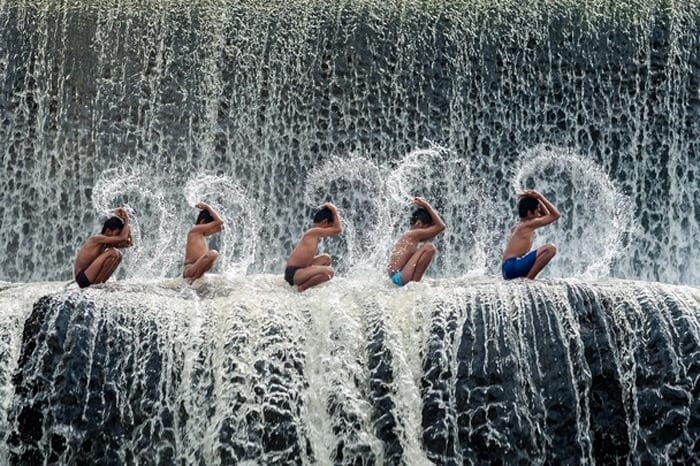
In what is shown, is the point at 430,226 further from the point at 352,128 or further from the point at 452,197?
the point at 352,128

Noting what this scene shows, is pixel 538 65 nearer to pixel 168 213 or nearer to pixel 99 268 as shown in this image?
pixel 168 213

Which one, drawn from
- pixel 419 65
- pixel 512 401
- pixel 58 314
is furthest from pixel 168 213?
pixel 512 401

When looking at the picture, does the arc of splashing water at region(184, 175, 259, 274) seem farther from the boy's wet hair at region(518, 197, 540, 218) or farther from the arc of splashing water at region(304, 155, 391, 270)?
the boy's wet hair at region(518, 197, 540, 218)

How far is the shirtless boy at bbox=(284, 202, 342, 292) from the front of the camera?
9.23 metres

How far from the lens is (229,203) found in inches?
533

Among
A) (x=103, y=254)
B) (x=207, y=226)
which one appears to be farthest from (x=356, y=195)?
(x=103, y=254)

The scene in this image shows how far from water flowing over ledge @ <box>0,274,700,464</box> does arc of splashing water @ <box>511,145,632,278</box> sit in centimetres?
506

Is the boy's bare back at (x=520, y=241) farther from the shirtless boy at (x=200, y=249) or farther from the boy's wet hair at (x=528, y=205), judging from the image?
the shirtless boy at (x=200, y=249)

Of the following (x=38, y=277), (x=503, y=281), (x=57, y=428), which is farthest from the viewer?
(x=38, y=277)

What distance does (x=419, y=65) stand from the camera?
1388 cm

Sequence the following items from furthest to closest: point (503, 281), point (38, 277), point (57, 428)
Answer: point (38, 277), point (503, 281), point (57, 428)

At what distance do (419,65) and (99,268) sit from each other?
5.80 metres

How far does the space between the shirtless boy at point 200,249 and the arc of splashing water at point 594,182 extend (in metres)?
4.65

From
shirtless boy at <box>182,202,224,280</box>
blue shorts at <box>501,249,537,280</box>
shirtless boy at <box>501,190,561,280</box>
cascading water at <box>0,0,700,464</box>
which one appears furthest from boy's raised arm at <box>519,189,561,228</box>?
cascading water at <box>0,0,700,464</box>
